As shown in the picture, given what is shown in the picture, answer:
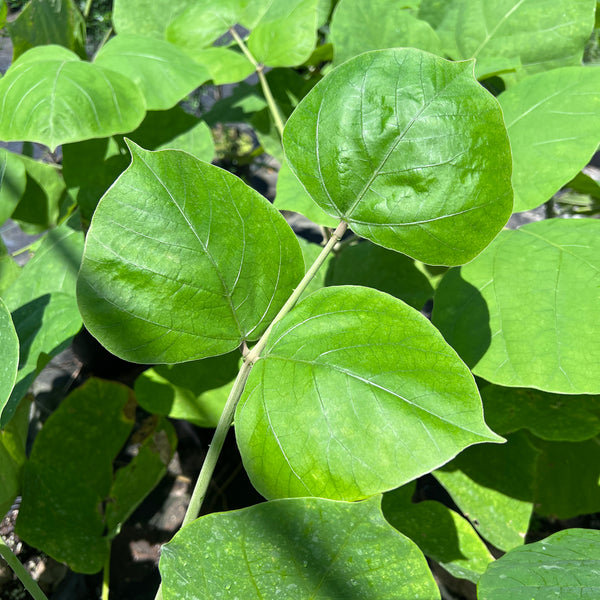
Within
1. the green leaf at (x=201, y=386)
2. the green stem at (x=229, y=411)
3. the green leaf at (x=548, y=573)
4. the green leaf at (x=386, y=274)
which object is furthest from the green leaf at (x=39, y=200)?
the green leaf at (x=548, y=573)

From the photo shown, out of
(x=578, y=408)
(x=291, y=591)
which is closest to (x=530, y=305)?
(x=578, y=408)

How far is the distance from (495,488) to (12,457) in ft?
1.83

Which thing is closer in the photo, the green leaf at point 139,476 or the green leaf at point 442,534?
the green leaf at point 442,534

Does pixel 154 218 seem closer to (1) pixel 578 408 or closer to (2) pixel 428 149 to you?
(2) pixel 428 149

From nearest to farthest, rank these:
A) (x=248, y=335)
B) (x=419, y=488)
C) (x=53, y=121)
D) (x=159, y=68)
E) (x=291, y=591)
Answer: (x=291, y=591) < (x=248, y=335) < (x=53, y=121) < (x=159, y=68) < (x=419, y=488)

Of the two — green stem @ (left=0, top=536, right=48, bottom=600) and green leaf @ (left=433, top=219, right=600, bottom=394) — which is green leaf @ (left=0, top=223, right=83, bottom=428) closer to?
green stem @ (left=0, top=536, right=48, bottom=600)

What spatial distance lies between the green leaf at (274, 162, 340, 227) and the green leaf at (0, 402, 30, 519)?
390 millimetres

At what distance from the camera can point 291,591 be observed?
337 millimetres

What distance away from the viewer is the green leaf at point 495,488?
64 cm

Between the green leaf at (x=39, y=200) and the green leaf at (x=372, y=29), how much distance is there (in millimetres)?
484

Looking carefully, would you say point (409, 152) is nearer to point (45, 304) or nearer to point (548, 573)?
point (548, 573)

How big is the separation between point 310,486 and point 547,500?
0.55 meters

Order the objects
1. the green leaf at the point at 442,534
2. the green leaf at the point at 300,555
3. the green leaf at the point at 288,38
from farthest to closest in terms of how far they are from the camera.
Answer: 1. the green leaf at the point at 288,38
2. the green leaf at the point at 442,534
3. the green leaf at the point at 300,555

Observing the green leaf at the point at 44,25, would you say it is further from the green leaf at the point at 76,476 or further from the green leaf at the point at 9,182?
the green leaf at the point at 76,476
